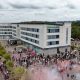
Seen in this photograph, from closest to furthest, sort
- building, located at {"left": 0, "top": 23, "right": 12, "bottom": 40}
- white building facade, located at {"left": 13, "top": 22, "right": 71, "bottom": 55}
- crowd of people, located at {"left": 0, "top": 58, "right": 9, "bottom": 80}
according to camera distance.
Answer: crowd of people, located at {"left": 0, "top": 58, "right": 9, "bottom": 80}
white building facade, located at {"left": 13, "top": 22, "right": 71, "bottom": 55}
building, located at {"left": 0, "top": 23, "right": 12, "bottom": 40}

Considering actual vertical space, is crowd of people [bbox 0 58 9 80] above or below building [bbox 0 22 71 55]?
below

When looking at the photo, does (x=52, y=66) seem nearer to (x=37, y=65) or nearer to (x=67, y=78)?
(x=37, y=65)

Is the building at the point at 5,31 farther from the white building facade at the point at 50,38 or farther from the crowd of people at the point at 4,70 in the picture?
the crowd of people at the point at 4,70

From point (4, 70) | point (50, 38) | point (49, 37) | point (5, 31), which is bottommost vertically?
point (4, 70)

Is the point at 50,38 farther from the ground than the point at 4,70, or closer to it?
farther from the ground

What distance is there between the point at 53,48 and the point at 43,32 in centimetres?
414

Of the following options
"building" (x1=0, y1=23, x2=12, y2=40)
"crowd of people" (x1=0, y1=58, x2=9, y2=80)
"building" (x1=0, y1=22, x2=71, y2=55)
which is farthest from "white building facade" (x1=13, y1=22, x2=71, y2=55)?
"building" (x1=0, y1=23, x2=12, y2=40)

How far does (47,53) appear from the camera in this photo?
54.0m

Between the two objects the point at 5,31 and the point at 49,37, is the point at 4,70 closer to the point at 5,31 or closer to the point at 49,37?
the point at 49,37

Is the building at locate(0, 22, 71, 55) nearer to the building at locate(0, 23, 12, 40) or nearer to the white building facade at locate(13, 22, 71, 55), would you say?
the white building facade at locate(13, 22, 71, 55)

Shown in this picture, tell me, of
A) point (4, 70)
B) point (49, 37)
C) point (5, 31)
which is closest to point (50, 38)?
point (49, 37)

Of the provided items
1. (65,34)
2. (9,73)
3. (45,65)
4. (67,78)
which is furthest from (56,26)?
(9,73)

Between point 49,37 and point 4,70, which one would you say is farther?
point 49,37

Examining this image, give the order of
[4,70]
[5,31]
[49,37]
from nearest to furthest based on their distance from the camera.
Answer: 1. [4,70]
2. [49,37]
3. [5,31]
